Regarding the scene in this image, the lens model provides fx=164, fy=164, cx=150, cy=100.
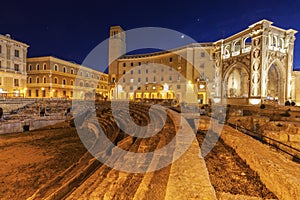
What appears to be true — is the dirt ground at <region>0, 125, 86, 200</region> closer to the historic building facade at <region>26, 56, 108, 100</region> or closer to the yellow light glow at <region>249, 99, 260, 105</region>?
the yellow light glow at <region>249, 99, 260, 105</region>

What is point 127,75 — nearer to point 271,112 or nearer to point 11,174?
point 271,112

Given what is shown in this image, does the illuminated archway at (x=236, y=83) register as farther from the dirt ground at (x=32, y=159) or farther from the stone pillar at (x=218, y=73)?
the dirt ground at (x=32, y=159)

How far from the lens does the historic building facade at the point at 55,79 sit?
36.4 m

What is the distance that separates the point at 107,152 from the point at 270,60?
80.1ft

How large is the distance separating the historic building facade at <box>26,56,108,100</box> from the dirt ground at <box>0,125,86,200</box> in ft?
92.9

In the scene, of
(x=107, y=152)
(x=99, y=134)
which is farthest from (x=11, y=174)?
(x=99, y=134)

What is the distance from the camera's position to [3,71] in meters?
29.6

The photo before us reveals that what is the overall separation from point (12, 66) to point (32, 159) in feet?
108

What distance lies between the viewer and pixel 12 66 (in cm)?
3180

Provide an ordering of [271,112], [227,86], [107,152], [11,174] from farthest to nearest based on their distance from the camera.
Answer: [227,86]
[271,112]
[107,152]
[11,174]

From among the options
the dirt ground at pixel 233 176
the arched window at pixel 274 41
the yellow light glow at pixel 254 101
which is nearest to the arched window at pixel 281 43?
the arched window at pixel 274 41

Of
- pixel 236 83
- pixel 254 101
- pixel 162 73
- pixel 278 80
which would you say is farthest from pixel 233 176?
pixel 162 73

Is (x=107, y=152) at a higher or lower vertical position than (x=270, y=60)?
lower

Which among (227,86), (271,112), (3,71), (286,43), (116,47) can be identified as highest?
(116,47)
